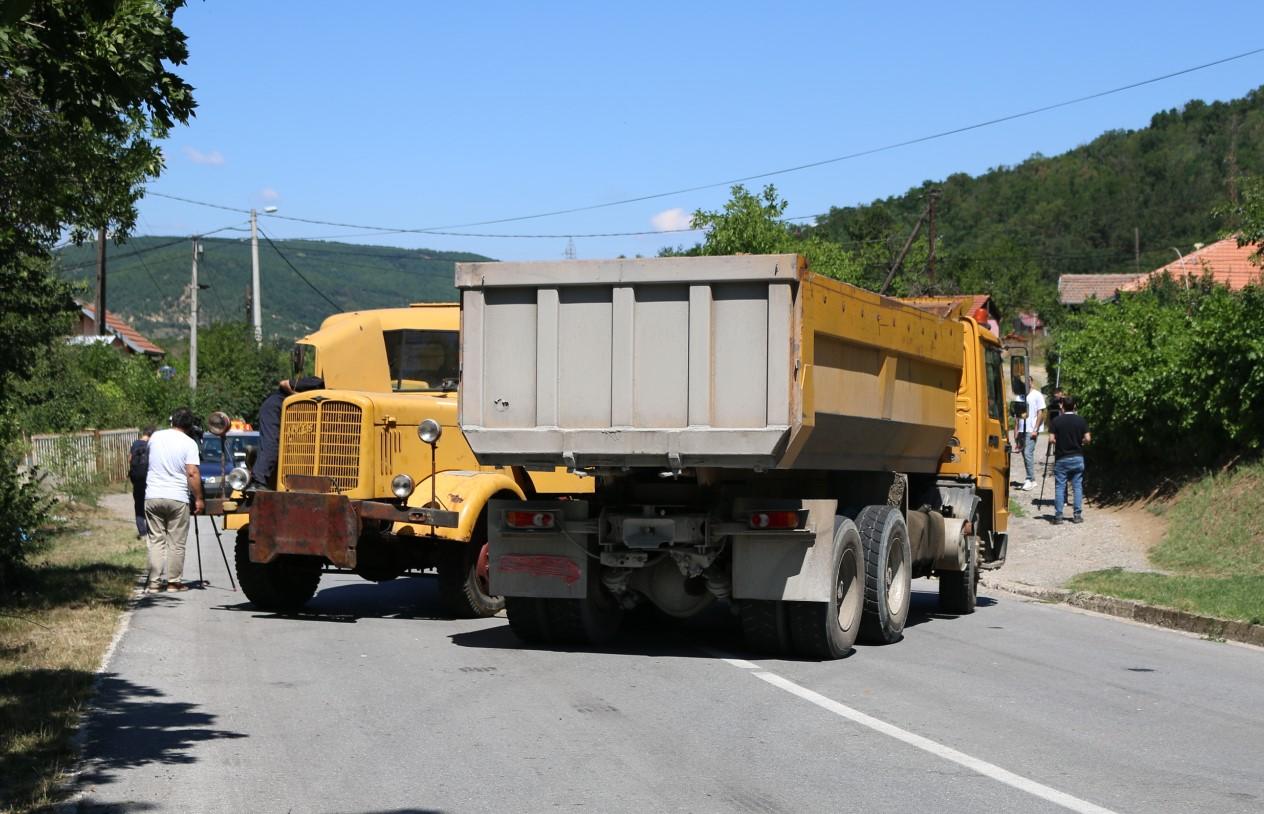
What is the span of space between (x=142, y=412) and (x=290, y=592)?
37.2 m

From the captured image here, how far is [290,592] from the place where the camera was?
545 inches

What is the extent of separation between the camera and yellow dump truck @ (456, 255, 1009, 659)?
1012 cm

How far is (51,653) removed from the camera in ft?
35.1

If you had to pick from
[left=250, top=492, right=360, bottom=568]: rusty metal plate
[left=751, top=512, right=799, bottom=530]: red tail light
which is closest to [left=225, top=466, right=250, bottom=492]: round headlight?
[left=250, top=492, right=360, bottom=568]: rusty metal plate

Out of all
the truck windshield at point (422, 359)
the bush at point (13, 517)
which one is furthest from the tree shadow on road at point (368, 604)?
the bush at point (13, 517)

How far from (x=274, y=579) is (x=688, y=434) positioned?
5.31 m

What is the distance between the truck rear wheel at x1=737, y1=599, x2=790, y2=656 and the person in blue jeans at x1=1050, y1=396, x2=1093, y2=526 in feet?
38.1

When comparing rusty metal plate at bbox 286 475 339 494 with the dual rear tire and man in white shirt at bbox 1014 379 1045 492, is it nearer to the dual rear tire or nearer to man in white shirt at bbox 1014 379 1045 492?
the dual rear tire

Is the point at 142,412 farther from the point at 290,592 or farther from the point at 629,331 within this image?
the point at 629,331

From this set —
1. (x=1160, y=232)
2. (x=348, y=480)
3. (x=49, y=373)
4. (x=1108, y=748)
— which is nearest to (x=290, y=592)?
(x=348, y=480)

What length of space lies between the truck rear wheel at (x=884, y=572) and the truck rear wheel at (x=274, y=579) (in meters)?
5.05

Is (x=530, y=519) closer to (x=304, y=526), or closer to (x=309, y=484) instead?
(x=304, y=526)

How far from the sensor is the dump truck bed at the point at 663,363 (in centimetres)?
1003

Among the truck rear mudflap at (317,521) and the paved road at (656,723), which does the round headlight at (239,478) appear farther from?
the paved road at (656,723)
